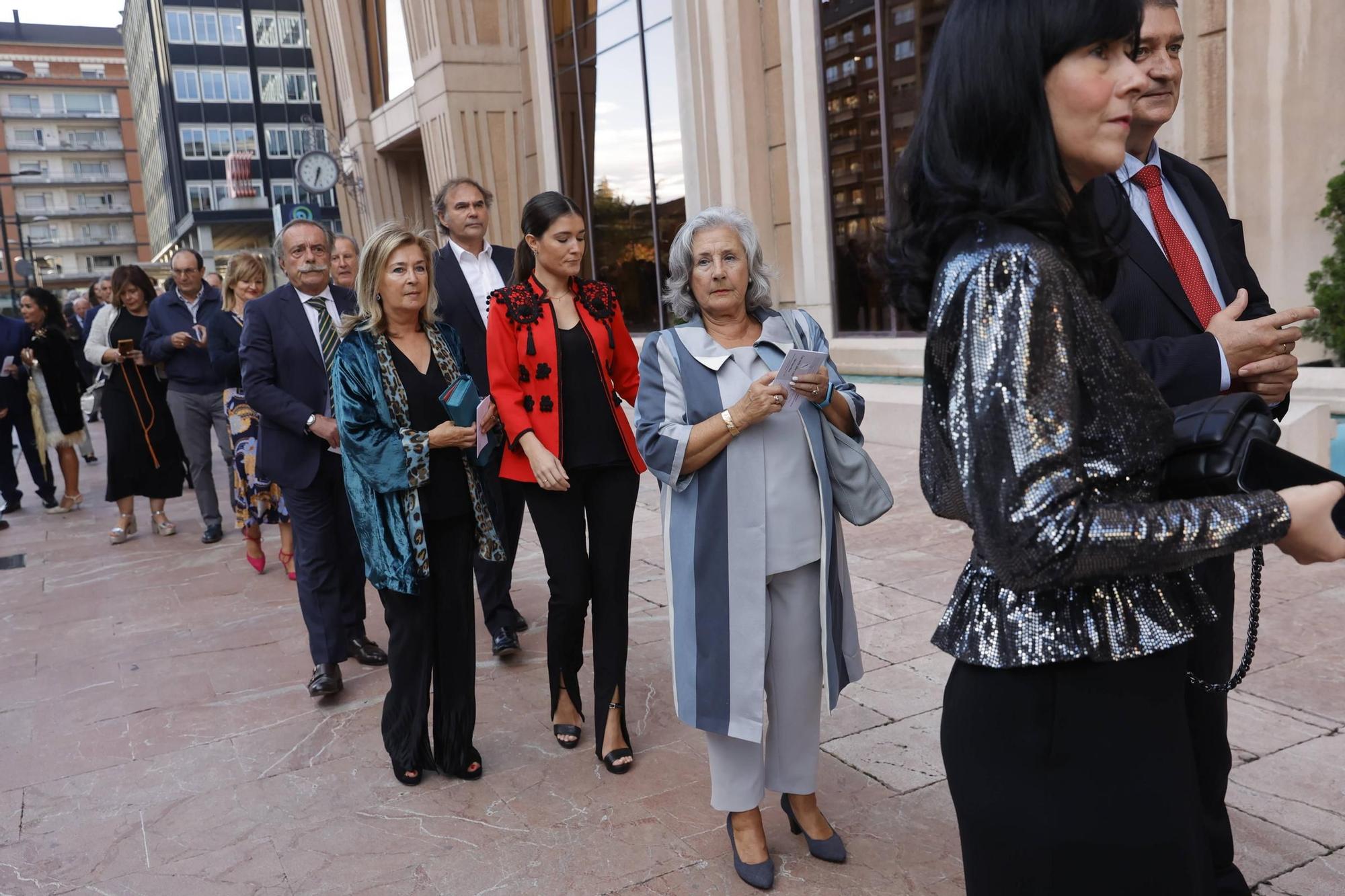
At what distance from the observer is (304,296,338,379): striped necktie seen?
5023mm

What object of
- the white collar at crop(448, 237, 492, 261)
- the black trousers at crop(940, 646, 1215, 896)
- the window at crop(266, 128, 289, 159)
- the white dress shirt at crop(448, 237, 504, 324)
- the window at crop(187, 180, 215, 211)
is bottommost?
the black trousers at crop(940, 646, 1215, 896)

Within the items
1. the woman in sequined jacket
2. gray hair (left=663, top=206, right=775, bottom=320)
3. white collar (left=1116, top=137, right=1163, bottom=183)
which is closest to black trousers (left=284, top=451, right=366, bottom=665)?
gray hair (left=663, top=206, right=775, bottom=320)

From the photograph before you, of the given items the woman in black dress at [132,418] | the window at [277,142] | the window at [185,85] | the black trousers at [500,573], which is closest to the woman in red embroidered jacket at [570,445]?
the black trousers at [500,573]

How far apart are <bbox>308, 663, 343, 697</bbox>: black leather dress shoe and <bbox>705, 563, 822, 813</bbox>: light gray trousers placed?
7.75 feet

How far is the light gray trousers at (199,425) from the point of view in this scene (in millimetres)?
8430

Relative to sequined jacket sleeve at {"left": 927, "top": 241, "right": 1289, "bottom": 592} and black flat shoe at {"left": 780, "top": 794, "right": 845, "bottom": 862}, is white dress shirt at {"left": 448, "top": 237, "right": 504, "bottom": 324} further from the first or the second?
sequined jacket sleeve at {"left": 927, "top": 241, "right": 1289, "bottom": 592}

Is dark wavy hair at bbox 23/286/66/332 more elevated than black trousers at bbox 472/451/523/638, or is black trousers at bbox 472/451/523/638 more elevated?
dark wavy hair at bbox 23/286/66/332

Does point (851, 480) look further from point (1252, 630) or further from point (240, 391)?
point (240, 391)

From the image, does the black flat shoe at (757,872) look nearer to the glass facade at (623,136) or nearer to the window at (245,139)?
the glass facade at (623,136)

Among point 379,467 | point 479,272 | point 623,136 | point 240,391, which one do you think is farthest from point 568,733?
point 623,136

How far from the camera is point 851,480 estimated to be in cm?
311

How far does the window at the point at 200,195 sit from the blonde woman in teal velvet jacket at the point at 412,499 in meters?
68.0

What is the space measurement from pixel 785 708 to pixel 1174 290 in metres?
1.56

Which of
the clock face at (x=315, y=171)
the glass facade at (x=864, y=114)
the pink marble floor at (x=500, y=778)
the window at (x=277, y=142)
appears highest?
the window at (x=277, y=142)
